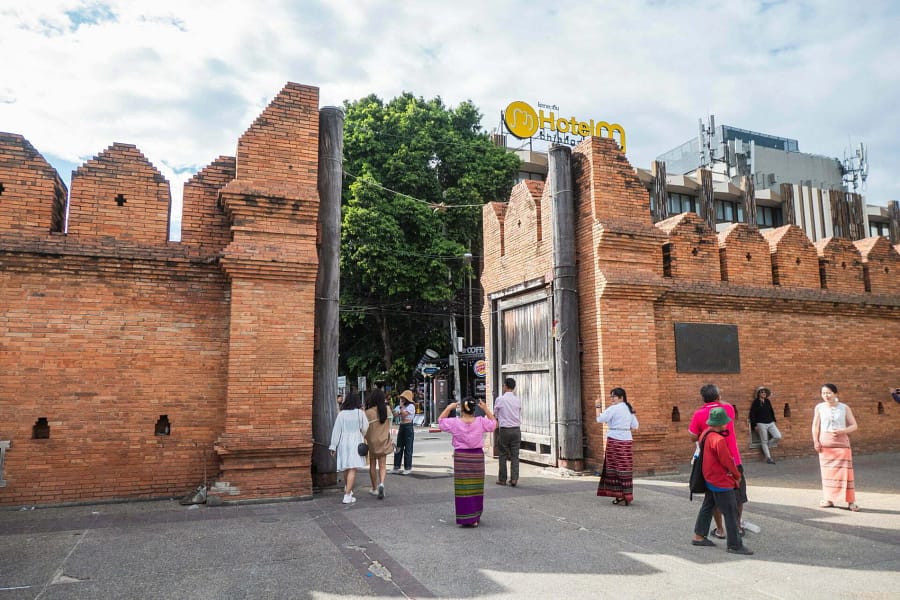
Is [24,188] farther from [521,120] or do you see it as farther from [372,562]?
[521,120]

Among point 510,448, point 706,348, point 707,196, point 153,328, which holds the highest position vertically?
point 707,196

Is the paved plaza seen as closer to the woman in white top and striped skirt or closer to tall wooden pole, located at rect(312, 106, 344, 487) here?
the woman in white top and striped skirt

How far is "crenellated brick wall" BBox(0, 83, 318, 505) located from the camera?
7570 mm

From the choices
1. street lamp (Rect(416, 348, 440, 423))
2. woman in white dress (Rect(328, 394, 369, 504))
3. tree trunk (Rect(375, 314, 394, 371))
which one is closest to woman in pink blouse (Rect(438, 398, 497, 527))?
woman in white dress (Rect(328, 394, 369, 504))

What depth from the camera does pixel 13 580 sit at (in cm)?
487

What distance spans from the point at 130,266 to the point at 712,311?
383 inches

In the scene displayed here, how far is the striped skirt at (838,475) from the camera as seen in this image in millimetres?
7496

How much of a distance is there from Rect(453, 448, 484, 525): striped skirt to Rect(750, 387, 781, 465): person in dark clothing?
272 inches

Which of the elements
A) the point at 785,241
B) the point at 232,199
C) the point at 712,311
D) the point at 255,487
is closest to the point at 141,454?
the point at 255,487

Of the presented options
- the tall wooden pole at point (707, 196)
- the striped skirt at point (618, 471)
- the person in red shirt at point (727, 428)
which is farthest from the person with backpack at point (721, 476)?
the tall wooden pole at point (707, 196)

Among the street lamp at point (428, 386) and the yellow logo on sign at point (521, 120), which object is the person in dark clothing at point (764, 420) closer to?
the street lamp at point (428, 386)

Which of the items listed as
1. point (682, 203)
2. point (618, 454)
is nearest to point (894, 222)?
point (682, 203)

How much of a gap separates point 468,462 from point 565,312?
4371 millimetres

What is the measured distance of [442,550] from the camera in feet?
18.7
